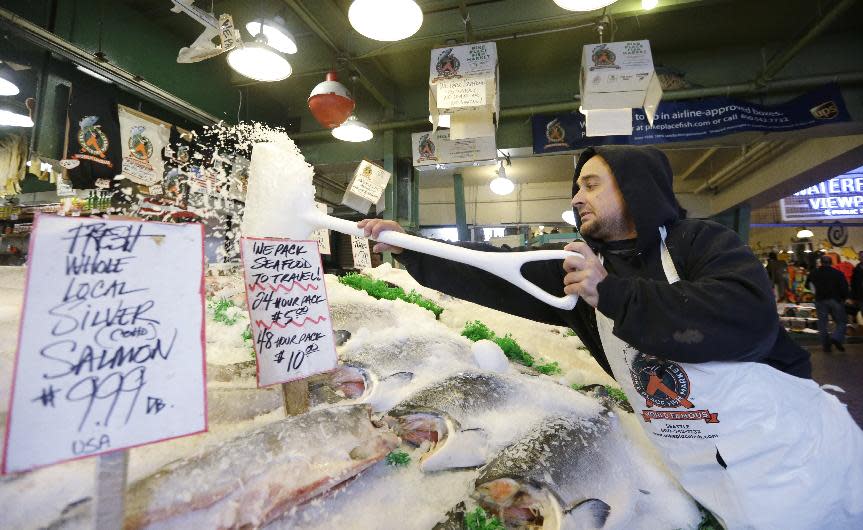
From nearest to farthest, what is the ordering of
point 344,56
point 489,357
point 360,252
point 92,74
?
point 489,357, point 92,74, point 360,252, point 344,56

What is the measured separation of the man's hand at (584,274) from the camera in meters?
1.49

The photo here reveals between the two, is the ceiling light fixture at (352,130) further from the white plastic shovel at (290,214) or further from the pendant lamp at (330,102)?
the white plastic shovel at (290,214)

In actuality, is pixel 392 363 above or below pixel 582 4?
below

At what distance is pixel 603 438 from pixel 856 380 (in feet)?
20.2

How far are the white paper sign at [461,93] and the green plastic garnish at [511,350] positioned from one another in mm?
2814

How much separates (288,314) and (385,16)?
9.72ft

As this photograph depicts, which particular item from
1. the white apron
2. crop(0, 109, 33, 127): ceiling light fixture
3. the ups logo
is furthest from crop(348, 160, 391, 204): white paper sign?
the ups logo

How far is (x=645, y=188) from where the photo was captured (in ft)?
5.79

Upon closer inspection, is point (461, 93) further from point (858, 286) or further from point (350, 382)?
point (858, 286)

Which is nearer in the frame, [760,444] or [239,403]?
[760,444]

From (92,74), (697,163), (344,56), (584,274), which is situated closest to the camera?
(584,274)

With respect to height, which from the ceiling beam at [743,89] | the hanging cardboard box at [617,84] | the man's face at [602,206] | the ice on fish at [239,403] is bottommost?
the ice on fish at [239,403]

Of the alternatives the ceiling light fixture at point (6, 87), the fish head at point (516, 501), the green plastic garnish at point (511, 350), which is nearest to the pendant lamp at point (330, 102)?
the green plastic garnish at point (511, 350)

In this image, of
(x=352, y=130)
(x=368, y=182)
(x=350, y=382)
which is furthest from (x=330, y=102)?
Answer: (x=350, y=382)
